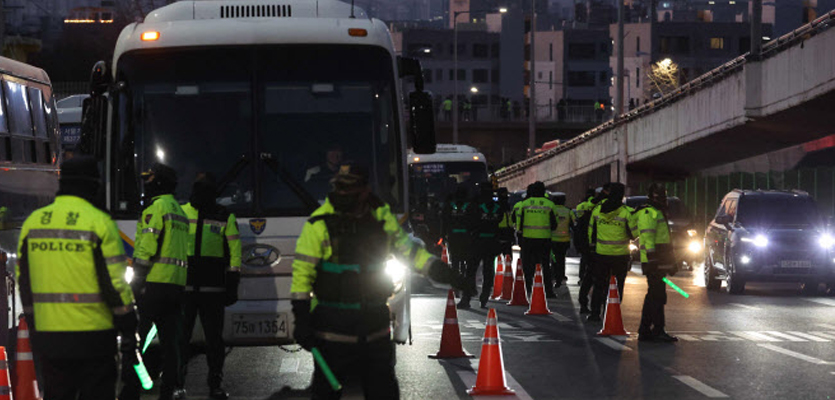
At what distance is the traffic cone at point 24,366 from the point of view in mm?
10875

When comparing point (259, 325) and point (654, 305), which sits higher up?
point (259, 325)

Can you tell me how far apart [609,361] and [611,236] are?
393 centimetres

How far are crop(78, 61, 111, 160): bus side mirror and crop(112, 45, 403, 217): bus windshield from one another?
0.47 ft

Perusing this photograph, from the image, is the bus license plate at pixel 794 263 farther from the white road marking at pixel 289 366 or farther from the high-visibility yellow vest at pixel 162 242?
the high-visibility yellow vest at pixel 162 242

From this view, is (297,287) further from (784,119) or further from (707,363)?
(784,119)

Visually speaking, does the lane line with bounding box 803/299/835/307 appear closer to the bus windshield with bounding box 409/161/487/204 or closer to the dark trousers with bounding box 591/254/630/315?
the dark trousers with bounding box 591/254/630/315

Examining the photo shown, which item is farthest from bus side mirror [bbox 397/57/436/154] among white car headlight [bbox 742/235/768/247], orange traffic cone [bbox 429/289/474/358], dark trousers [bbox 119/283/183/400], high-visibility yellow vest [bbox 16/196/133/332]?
white car headlight [bbox 742/235/768/247]

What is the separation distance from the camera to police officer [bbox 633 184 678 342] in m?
17.4

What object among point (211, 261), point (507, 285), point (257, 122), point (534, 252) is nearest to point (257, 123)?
point (257, 122)

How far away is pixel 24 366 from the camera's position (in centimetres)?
1097

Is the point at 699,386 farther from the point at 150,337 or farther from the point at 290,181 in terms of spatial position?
the point at 150,337

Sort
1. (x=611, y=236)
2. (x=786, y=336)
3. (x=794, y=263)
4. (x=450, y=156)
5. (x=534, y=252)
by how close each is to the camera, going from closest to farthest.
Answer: (x=786, y=336), (x=611, y=236), (x=534, y=252), (x=794, y=263), (x=450, y=156)

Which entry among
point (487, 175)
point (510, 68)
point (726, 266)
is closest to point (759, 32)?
point (487, 175)

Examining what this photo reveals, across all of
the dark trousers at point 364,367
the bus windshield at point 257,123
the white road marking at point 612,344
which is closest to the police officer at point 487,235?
the white road marking at point 612,344
